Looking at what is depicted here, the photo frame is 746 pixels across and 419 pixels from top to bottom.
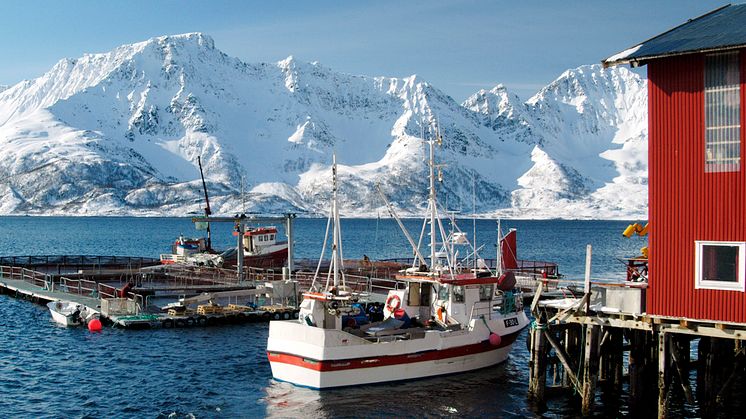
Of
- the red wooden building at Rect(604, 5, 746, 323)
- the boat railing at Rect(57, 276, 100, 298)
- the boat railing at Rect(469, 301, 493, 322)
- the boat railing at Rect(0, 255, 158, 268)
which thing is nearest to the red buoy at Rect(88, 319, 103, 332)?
the boat railing at Rect(57, 276, 100, 298)

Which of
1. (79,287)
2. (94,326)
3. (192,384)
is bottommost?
(192,384)

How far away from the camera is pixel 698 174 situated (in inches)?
1099

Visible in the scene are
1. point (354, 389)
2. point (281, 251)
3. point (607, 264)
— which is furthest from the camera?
point (607, 264)

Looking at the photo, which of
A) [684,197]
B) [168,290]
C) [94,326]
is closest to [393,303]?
[684,197]

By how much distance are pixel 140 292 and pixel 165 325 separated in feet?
36.5

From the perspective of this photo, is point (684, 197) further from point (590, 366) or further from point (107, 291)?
point (107, 291)

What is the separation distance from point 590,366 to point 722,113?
9.54 meters

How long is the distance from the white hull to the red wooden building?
442 inches

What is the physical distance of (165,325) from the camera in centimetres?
5003

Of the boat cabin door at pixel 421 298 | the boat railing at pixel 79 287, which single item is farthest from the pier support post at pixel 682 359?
the boat railing at pixel 79 287

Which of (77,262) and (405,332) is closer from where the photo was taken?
Result: (405,332)

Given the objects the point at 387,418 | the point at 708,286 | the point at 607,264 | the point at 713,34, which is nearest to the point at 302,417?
the point at 387,418

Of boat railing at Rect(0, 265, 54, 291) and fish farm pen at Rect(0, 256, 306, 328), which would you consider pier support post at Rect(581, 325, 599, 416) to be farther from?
boat railing at Rect(0, 265, 54, 291)

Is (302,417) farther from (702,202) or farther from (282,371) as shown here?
(702,202)
